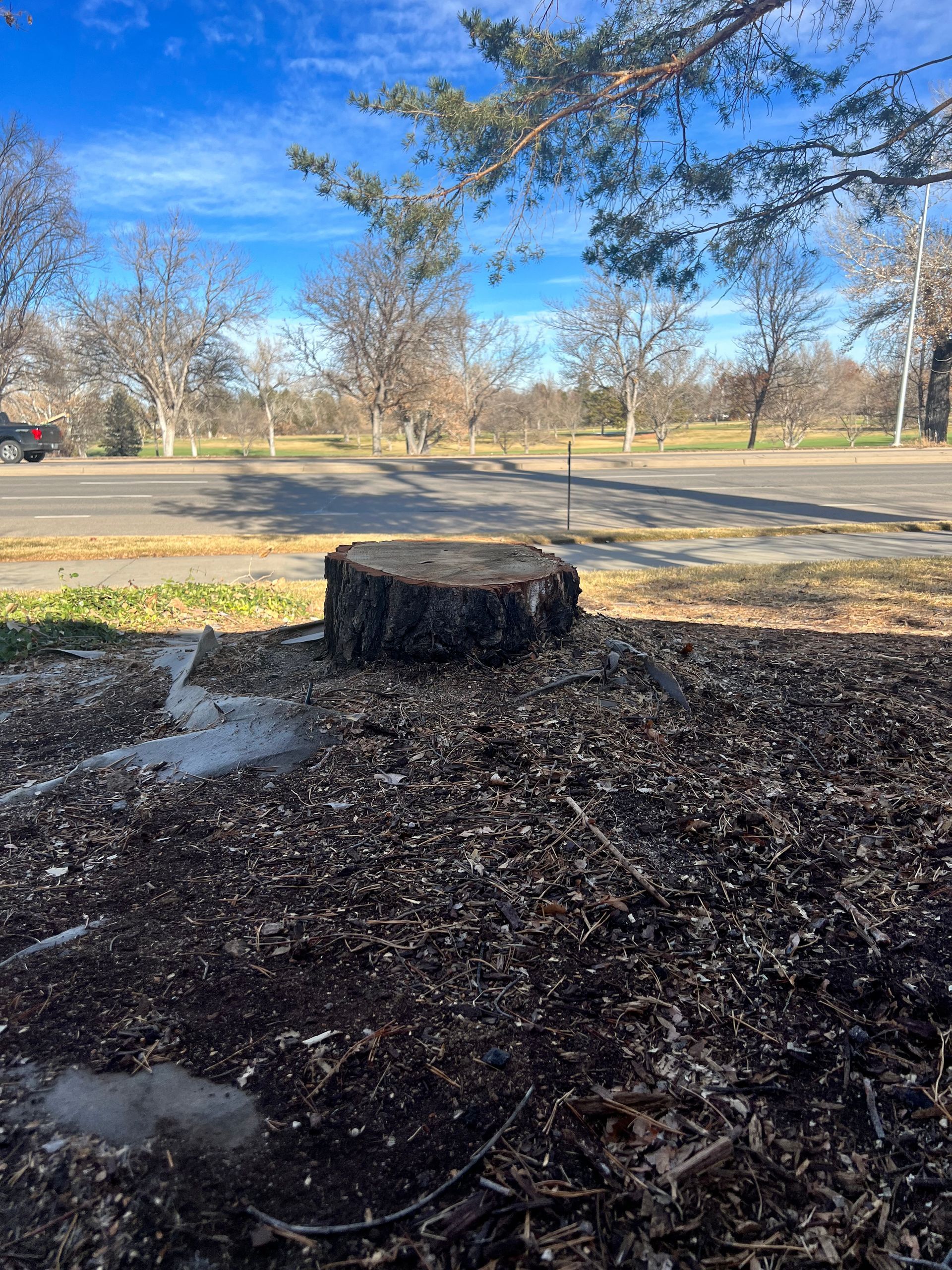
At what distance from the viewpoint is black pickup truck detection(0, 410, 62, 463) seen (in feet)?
81.4

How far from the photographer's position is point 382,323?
32688 mm

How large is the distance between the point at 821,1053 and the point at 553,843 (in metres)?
0.96

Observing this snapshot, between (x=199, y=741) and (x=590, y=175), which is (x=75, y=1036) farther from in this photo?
(x=590, y=175)

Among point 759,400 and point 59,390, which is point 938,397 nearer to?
point 759,400

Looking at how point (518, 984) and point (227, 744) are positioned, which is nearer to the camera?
point (518, 984)

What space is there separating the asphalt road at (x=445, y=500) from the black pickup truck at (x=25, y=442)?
3453mm

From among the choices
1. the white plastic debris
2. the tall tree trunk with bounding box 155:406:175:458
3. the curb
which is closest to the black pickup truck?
the curb

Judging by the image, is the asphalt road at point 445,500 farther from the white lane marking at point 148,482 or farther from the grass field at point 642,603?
the grass field at point 642,603

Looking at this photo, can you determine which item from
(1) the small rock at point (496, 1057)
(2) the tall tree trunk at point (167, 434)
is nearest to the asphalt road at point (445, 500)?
(1) the small rock at point (496, 1057)

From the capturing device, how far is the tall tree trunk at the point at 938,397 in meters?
30.6

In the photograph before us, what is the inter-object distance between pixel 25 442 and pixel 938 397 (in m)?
33.2

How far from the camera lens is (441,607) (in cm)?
371

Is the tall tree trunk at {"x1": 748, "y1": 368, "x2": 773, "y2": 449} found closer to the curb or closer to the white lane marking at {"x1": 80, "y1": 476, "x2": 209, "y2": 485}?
the curb

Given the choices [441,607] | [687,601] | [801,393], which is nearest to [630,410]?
[801,393]
